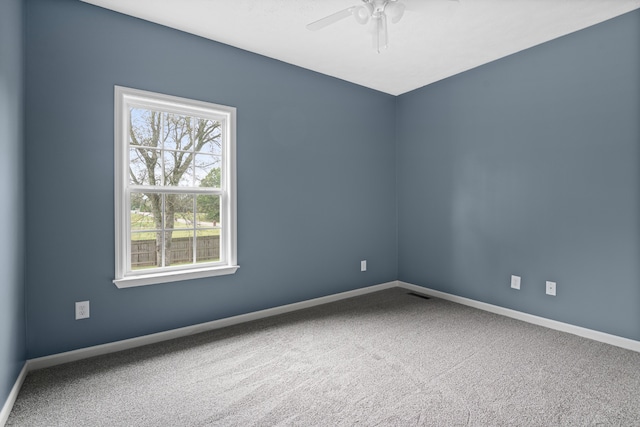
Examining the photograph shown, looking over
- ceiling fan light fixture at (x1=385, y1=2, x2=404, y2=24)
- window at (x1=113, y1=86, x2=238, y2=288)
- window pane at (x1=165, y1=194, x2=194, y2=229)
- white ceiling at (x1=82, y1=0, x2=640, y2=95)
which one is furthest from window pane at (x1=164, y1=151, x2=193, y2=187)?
ceiling fan light fixture at (x1=385, y1=2, x2=404, y2=24)

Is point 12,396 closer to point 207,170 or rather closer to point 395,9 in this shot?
point 207,170

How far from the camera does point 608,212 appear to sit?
272cm

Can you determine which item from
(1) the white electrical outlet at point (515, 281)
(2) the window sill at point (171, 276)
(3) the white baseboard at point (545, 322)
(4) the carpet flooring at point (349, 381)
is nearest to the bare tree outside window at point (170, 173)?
(2) the window sill at point (171, 276)

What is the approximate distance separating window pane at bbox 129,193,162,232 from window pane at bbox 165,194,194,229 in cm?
7

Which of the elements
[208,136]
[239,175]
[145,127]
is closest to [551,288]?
[239,175]

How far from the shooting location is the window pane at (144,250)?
8.98ft

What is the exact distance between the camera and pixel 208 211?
3.11 m

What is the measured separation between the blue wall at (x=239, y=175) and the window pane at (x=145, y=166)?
22 cm

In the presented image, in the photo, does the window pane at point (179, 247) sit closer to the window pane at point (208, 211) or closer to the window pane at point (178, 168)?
the window pane at point (208, 211)

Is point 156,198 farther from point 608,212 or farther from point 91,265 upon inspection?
point 608,212

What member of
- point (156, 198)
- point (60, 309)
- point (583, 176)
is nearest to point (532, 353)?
point (583, 176)

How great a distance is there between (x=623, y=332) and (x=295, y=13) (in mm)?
3626

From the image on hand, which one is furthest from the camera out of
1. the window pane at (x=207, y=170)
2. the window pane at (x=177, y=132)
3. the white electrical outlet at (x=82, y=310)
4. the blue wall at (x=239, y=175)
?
the window pane at (x=207, y=170)

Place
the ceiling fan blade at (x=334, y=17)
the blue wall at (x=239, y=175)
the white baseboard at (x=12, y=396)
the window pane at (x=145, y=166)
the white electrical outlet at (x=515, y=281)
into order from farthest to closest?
1. the white electrical outlet at (x=515, y=281)
2. the window pane at (x=145, y=166)
3. the blue wall at (x=239, y=175)
4. the ceiling fan blade at (x=334, y=17)
5. the white baseboard at (x=12, y=396)
